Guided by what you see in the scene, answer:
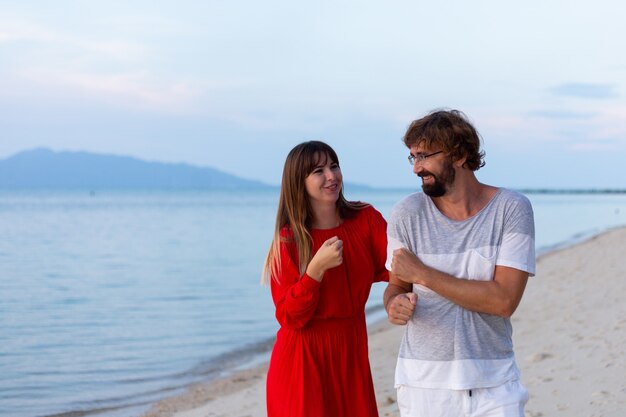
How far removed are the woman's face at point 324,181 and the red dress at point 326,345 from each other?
167 millimetres

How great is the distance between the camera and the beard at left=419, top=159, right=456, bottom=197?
278cm

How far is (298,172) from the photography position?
11.5 ft

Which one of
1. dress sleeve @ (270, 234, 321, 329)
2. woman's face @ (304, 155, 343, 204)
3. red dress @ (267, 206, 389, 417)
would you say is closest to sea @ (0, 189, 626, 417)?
red dress @ (267, 206, 389, 417)

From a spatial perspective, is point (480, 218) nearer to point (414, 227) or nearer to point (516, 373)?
point (414, 227)

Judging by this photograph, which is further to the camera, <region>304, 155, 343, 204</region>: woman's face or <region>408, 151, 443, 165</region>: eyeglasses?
<region>304, 155, 343, 204</region>: woman's face

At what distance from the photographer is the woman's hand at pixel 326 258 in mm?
3135

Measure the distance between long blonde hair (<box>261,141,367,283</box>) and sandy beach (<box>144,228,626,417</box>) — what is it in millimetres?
3030

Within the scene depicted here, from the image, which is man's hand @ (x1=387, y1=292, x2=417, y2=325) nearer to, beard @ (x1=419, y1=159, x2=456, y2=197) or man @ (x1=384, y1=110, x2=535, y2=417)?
man @ (x1=384, y1=110, x2=535, y2=417)

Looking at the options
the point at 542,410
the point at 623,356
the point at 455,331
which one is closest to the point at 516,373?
the point at 455,331

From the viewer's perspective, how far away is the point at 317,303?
3.41 meters

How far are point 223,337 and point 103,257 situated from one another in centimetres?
1646

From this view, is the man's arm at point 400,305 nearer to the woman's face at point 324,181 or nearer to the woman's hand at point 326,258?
the woman's hand at point 326,258

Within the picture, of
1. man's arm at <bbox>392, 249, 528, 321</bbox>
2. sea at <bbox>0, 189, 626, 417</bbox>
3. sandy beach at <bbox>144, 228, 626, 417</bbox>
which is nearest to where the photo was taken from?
man's arm at <bbox>392, 249, 528, 321</bbox>

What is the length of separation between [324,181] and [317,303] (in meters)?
0.53
